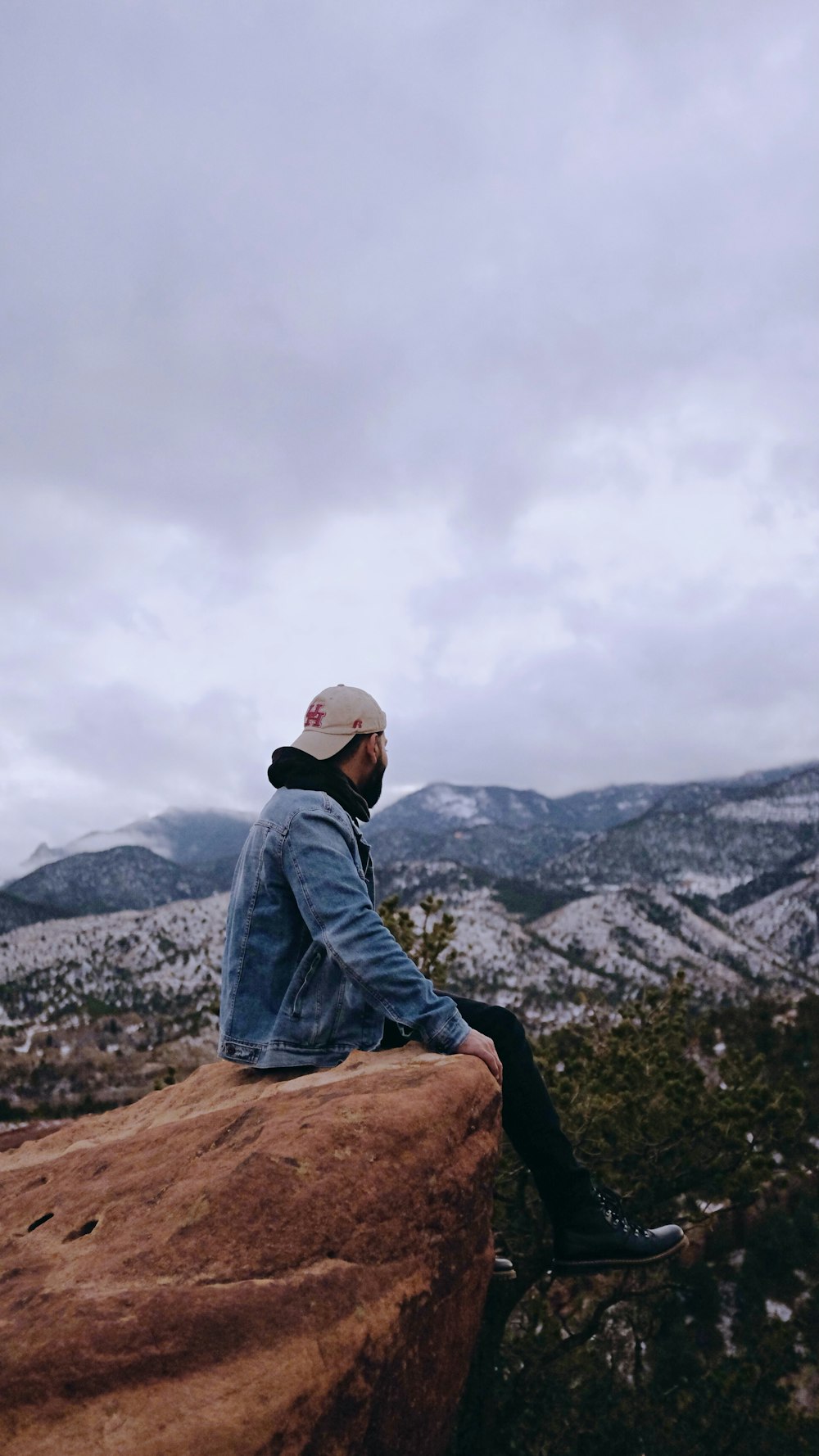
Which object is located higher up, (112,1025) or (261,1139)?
(261,1139)

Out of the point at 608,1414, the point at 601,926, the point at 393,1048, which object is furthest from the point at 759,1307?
the point at 601,926

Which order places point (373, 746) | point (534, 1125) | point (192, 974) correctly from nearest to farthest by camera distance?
point (534, 1125)
point (373, 746)
point (192, 974)

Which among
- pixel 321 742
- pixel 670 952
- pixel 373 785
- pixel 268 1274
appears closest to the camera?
pixel 268 1274

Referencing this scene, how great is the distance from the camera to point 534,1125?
4727 millimetres

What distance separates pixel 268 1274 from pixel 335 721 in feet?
9.69

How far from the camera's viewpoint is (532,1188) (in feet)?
35.6

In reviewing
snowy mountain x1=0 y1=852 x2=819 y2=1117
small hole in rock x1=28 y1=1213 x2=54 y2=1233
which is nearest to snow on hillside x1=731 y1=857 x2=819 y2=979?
snowy mountain x1=0 y1=852 x2=819 y2=1117

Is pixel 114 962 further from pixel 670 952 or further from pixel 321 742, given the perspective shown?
pixel 321 742

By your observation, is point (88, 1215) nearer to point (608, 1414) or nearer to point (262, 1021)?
point (262, 1021)

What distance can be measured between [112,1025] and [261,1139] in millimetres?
116883

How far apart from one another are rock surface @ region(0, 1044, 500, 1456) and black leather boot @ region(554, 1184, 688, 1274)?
2.34 feet

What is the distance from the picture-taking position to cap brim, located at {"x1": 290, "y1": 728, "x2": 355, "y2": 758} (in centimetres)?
492

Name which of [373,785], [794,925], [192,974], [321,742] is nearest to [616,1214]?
[373,785]

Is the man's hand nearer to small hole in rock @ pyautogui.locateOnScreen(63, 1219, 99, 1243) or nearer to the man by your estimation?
the man
